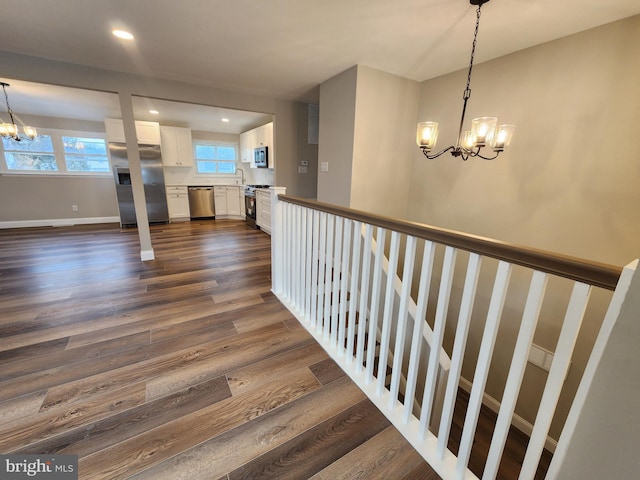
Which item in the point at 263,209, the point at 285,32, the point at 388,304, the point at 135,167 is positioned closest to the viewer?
the point at 388,304

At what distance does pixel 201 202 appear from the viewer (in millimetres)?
6504

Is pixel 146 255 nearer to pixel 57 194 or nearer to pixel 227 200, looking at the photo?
pixel 227 200

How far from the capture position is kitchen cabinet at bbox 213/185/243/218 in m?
6.65

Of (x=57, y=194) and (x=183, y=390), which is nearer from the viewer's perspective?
(x=183, y=390)

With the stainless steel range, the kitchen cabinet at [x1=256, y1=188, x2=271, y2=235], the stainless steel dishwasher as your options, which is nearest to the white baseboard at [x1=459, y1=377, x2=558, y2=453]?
the kitchen cabinet at [x1=256, y1=188, x2=271, y2=235]

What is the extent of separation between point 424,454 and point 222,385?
1096 mm

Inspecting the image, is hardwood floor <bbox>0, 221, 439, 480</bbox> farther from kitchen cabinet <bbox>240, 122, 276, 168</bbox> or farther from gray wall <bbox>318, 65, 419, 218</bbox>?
kitchen cabinet <bbox>240, 122, 276, 168</bbox>

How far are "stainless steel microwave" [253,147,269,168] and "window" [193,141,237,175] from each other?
5.35ft

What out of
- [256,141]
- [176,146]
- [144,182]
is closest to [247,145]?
[256,141]

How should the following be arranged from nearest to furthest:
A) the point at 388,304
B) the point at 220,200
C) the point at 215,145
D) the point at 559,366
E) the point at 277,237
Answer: the point at 559,366
the point at 388,304
the point at 277,237
the point at 220,200
the point at 215,145

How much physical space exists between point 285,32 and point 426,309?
244 centimetres

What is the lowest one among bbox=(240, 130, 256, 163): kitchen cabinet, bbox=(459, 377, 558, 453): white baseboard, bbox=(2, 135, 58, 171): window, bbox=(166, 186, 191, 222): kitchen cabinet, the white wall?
bbox=(459, 377, 558, 453): white baseboard

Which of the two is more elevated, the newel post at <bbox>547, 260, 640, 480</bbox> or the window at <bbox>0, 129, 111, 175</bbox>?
the window at <bbox>0, 129, 111, 175</bbox>

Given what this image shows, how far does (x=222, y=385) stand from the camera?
154cm
